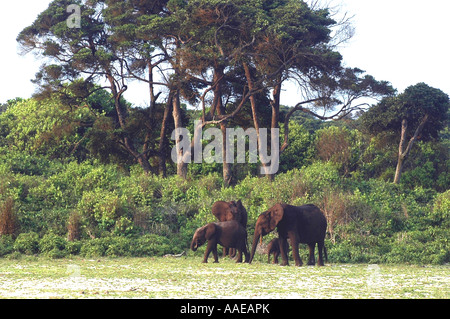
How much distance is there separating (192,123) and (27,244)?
779 inches

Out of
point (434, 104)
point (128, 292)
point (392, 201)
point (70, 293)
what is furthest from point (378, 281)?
point (434, 104)

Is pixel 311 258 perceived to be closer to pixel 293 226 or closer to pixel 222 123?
pixel 293 226

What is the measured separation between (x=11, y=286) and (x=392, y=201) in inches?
678

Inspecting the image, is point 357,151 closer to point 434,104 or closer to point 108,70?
point 434,104

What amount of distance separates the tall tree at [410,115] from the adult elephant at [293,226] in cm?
1720

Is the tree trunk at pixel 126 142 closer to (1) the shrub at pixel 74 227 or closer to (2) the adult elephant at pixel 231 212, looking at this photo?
(1) the shrub at pixel 74 227

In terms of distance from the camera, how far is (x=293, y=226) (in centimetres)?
1888

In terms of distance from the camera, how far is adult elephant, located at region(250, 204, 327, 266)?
61.7 ft

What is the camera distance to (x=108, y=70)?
36.1 meters

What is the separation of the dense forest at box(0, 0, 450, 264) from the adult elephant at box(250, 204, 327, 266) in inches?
171

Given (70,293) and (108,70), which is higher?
(108,70)

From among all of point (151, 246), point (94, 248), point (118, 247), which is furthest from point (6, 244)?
point (151, 246)

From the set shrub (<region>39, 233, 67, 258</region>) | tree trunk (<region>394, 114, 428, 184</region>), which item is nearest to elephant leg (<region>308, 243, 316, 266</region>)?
shrub (<region>39, 233, 67, 258</region>)

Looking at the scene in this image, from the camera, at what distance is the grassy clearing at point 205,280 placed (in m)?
12.8
